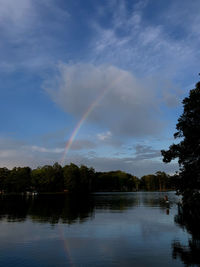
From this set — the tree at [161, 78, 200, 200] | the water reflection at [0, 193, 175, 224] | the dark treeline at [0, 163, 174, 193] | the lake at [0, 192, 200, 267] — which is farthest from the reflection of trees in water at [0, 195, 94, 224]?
the dark treeline at [0, 163, 174, 193]

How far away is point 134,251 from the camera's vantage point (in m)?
17.5

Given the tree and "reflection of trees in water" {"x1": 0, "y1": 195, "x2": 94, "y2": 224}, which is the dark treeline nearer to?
"reflection of trees in water" {"x1": 0, "y1": 195, "x2": 94, "y2": 224}

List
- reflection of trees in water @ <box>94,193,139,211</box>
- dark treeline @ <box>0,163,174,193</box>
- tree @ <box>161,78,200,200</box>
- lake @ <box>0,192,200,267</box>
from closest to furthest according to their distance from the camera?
lake @ <box>0,192,200,267</box>, tree @ <box>161,78,200,200</box>, reflection of trees in water @ <box>94,193,139,211</box>, dark treeline @ <box>0,163,174,193</box>

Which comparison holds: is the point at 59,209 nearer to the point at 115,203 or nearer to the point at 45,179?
the point at 115,203

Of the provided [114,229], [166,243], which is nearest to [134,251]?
[166,243]

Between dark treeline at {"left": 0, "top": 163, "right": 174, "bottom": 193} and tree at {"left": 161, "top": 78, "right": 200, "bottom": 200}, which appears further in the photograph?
dark treeline at {"left": 0, "top": 163, "right": 174, "bottom": 193}

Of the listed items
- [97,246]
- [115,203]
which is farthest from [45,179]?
[97,246]

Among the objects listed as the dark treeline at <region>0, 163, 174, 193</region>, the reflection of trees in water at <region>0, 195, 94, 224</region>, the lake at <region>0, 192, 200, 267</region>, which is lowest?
the reflection of trees in water at <region>0, 195, 94, 224</region>

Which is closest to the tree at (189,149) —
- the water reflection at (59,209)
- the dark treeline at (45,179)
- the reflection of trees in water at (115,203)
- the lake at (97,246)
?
the lake at (97,246)

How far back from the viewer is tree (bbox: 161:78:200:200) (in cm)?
3456

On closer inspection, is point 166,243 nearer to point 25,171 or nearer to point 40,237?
point 40,237

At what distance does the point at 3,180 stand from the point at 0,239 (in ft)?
508

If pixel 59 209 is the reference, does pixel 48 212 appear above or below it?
above

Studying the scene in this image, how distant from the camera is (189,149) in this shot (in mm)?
35844
